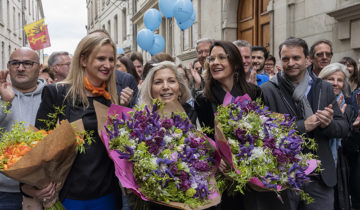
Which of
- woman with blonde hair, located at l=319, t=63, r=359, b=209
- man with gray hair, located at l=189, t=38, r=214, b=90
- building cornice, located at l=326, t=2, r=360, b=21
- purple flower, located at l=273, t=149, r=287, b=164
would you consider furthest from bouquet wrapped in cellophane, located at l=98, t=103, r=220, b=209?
building cornice, located at l=326, t=2, r=360, b=21

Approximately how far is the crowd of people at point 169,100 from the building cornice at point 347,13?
224 centimetres

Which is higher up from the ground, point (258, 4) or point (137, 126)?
point (258, 4)

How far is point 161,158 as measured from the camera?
2.14 meters

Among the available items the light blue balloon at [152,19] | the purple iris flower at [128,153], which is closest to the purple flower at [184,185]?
the purple iris flower at [128,153]

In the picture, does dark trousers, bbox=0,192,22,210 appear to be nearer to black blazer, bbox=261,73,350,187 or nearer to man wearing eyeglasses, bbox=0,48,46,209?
man wearing eyeglasses, bbox=0,48,46,209

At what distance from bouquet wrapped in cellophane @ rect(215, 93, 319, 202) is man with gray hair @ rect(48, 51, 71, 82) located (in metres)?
3.06

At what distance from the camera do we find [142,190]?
2.10m

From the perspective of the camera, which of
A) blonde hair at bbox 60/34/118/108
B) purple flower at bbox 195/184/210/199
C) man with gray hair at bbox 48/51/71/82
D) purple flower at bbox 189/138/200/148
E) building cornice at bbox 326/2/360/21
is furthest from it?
building cornice at bbox 326/2/360/21

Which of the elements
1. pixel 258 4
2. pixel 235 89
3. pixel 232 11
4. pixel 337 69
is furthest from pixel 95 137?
pixel 232 11

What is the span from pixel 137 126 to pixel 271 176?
884 millimetres

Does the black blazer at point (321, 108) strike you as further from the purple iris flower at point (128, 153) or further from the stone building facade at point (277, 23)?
the stone building facade at point (277, 23)

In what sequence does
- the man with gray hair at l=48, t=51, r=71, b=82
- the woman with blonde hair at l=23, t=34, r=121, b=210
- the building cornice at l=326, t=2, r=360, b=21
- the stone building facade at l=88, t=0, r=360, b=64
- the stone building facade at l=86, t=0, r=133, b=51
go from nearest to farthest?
1. the woman with blonde hair at l=23, t=34, r=121, b=210
2. the man with gray hair at l=48, t=51, r=71, b=82
3. the building cornice at l=326, t=2, r=360, b=21
4. the stone building facade at l=88, t=0, r=360, b=64
5. the stone building facade at l=86, t=0, r=133, b=51

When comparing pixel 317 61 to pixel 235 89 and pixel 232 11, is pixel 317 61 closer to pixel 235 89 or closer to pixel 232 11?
pixel 235 89

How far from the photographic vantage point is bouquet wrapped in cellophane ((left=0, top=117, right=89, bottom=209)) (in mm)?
2025
